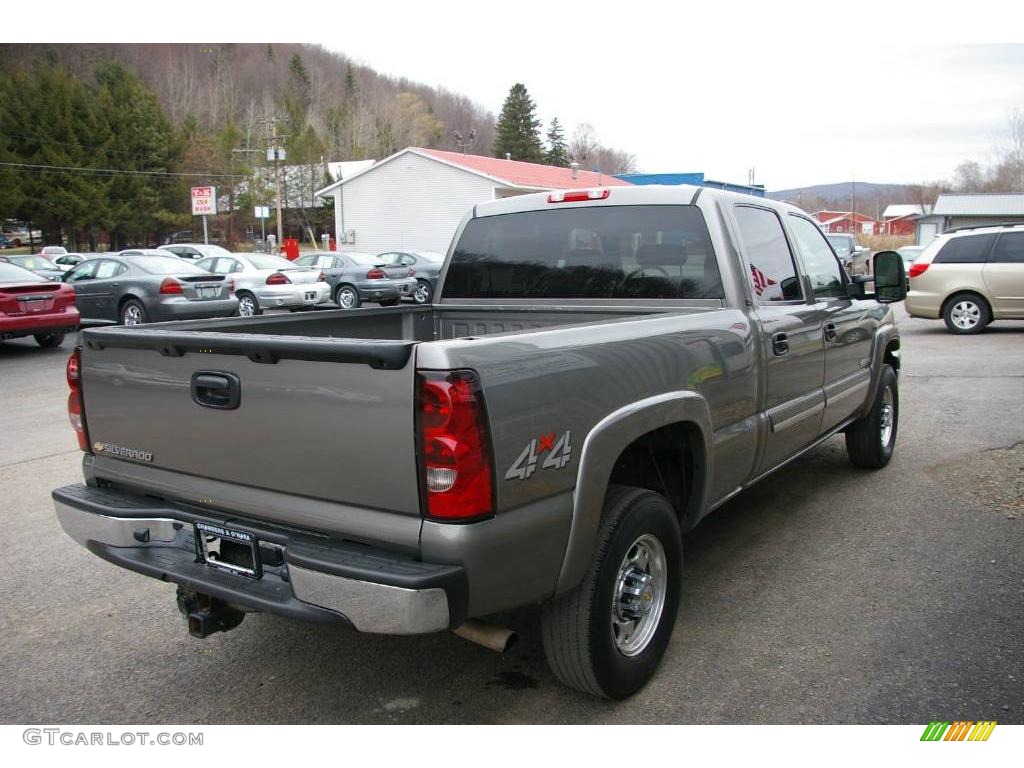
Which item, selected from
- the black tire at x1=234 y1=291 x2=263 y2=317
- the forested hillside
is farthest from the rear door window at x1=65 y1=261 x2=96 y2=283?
the forested hillside

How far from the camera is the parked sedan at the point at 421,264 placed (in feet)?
80.0

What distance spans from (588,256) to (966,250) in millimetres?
12955

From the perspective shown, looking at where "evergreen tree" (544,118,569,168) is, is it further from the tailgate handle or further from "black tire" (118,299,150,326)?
the tailgate handle

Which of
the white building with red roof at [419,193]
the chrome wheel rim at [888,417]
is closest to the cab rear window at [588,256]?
the chrome wheel rim at [888,417]

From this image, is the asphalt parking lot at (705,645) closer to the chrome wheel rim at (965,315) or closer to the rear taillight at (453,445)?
the rear taillight at (453,445)

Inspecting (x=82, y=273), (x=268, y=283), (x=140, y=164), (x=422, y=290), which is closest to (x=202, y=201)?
(x=140, y=164)

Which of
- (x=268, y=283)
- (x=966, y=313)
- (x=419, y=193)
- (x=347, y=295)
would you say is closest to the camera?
(x=966, y=313)

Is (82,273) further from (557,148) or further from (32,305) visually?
(557,148)

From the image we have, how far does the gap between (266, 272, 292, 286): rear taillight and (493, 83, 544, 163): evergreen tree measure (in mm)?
70719

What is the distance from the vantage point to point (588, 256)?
442 centimetres

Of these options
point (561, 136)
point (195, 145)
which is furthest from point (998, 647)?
point (561, 136)

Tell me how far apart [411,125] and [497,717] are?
11001 centimetres

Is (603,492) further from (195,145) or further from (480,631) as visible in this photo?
(195,145)

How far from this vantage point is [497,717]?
3.05m
